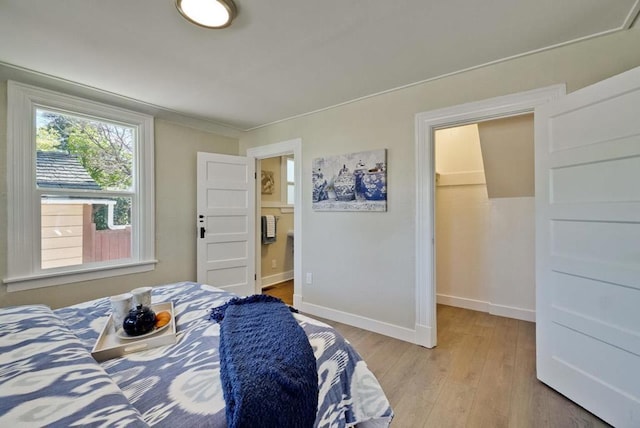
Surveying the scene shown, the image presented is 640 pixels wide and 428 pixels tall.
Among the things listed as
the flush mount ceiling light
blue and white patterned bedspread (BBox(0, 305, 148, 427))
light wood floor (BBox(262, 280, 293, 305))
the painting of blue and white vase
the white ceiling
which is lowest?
light wood floor (BBox(262, 280, 293, 305))

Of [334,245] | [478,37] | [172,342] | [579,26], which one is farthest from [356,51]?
[172,342]

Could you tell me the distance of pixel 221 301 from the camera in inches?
63.1

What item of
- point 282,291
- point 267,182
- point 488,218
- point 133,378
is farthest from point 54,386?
point 267,182

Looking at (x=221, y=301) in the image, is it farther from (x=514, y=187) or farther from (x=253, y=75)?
(x=514, y=187)

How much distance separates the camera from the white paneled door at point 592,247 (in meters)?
1.41

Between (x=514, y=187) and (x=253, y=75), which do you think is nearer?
(x=253, y=75)

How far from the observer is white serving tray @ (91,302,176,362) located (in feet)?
3.40

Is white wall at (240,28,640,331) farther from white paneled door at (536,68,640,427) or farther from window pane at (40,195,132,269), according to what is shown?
window pane at (40,195,132,269)

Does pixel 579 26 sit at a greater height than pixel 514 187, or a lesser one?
greater

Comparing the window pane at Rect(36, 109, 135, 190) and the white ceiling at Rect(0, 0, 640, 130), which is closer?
the white ceiling at Rect(0, 0, 640, 130)

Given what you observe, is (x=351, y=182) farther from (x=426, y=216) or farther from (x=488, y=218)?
(x=488, y=218)

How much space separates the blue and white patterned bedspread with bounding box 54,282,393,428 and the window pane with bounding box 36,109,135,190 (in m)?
1.62

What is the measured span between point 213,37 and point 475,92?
1974mm

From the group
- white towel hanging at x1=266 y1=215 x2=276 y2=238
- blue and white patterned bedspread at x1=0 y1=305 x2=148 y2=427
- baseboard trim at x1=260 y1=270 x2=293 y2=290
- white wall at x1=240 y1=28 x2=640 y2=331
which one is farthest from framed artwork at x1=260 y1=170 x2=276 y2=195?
blue and white patterned bedspread at x1=0 y1=305 x2=148 y2=427
